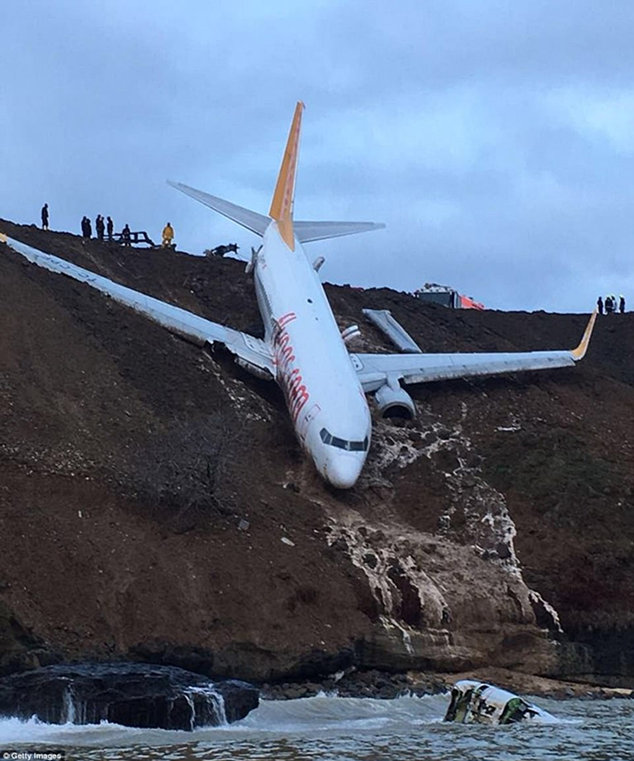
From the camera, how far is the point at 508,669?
38469 mm

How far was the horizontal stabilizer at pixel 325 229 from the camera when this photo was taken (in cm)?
5590

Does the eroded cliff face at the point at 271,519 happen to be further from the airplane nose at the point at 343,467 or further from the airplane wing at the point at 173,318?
the airplane nose at the point at 343,467

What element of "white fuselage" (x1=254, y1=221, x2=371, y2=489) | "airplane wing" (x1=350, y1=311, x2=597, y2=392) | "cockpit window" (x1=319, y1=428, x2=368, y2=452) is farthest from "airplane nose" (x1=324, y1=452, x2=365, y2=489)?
"airplane wing" (x1=350, y1=311, x2=597, y2=392)

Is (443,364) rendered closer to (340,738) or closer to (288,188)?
(288,188)

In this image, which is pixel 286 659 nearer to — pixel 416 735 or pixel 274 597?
pixel 274 597

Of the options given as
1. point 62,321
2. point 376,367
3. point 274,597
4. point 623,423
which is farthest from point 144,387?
point 623,423

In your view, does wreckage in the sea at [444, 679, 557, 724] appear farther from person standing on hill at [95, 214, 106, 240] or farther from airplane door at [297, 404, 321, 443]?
person standing on hill at [95, 214, 106, 240]

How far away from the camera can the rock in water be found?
28906mm

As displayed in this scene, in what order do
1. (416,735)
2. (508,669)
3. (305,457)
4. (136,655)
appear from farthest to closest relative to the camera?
(305,457), (508,669), (136,655), (416,735)

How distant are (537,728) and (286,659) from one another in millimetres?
6456

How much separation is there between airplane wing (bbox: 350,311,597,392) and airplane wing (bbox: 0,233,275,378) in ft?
10.5

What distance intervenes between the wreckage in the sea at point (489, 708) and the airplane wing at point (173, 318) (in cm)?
1862

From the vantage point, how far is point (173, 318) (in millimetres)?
51875

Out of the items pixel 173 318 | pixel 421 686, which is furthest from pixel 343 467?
pixel 173 318
